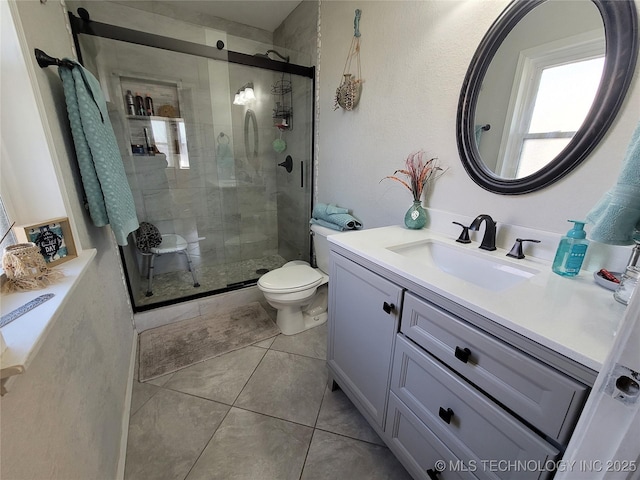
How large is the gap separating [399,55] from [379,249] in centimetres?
106

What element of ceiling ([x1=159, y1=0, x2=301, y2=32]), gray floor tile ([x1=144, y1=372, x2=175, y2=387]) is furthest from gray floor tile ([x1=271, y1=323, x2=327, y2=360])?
ceiling ([x1=159, y1=0, x2=301, y2=32])

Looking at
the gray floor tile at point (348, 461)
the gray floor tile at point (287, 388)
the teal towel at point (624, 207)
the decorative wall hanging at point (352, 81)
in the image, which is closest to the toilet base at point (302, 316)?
the gray floor tile at point (287, 388)

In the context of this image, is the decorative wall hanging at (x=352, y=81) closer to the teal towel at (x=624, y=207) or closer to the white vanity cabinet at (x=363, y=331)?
the white vanity cabinet at (x=363, y=331)

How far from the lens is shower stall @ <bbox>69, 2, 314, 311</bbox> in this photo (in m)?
2.00

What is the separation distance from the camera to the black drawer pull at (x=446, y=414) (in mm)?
758

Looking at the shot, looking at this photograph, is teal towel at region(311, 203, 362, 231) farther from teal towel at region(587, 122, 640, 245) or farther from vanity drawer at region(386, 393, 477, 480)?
teal towel at region(587, 122, 640, 245)

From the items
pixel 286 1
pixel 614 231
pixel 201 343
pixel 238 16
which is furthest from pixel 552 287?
pixel 238 16

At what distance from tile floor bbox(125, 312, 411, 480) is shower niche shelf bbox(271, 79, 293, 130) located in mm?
2050

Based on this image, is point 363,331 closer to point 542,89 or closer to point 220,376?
point 220,376

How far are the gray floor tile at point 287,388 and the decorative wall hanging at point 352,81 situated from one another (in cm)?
166

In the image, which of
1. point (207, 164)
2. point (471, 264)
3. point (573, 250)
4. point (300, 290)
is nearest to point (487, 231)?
point (471, 264)

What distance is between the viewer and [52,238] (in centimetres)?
88

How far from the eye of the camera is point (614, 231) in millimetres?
571

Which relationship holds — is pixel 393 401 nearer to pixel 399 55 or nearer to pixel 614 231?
Result: pixel 614 231
